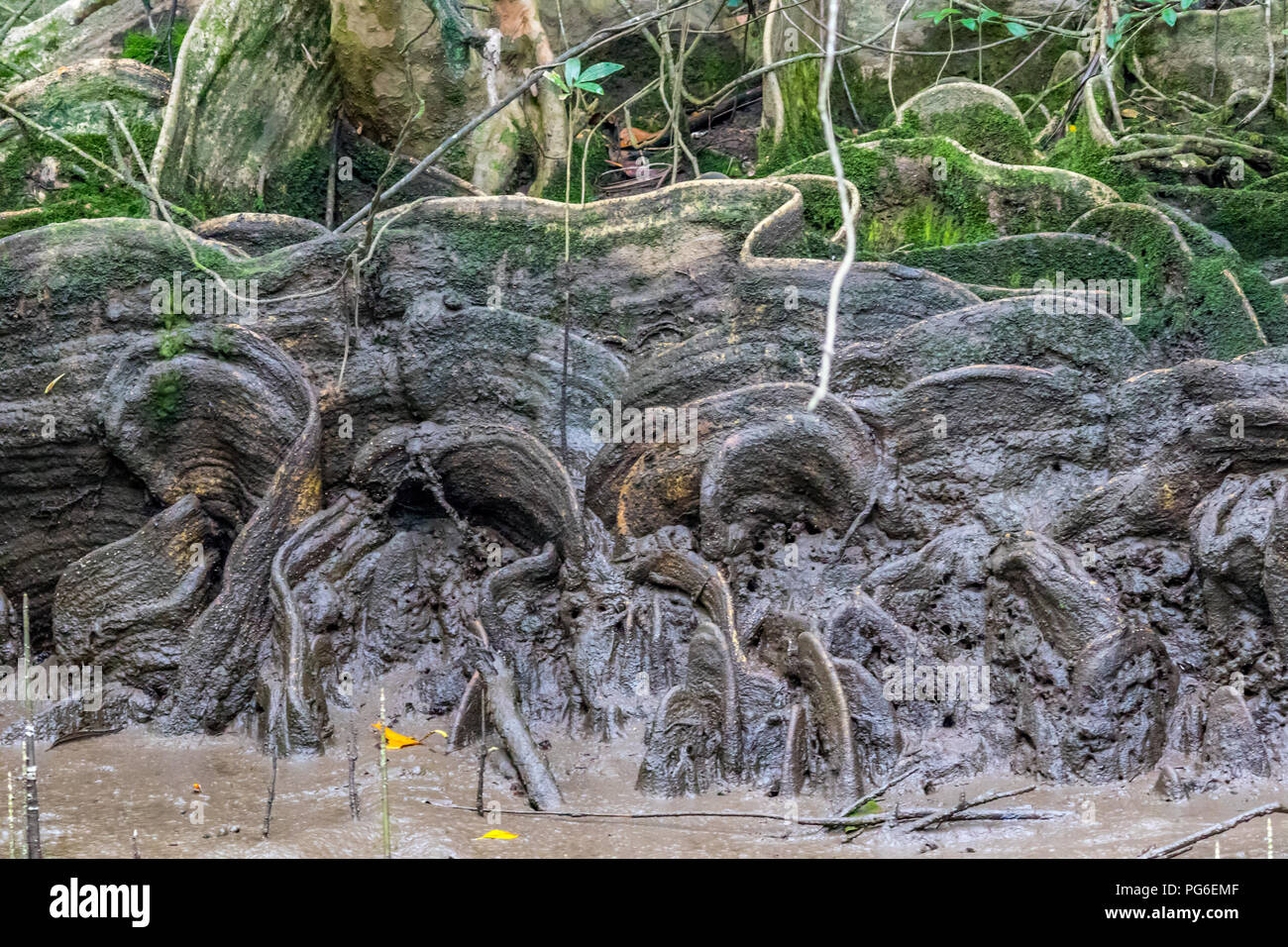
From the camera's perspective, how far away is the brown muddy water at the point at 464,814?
182 inches

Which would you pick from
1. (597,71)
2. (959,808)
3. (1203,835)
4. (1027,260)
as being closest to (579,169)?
(1027,260)

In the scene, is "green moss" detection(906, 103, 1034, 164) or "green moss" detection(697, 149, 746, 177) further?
"green moss" detection(697, 149, 746, 177)

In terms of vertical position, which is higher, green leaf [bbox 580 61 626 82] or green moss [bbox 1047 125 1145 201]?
green moss [bbox 1047 125 1145 201]

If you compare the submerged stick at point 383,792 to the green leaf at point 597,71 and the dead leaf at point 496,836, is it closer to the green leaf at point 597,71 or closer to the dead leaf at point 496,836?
the dead leaf at point 496,836

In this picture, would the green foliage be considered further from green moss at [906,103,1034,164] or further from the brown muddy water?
green moss at [906,103,1034,164]

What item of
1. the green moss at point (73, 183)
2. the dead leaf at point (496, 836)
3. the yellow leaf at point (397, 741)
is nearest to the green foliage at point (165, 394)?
the green moss at point (73, 183)

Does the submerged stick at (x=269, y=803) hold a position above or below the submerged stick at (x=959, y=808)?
above

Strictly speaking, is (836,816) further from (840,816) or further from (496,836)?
(496,836)

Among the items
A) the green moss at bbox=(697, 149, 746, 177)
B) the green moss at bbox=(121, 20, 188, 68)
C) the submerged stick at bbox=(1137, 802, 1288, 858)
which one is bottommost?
the submerged stick at bbox=(1137, 802, 1288, 858)

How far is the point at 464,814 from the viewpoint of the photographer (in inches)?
196

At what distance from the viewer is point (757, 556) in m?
6.16

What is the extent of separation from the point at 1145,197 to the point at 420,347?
11.4ft

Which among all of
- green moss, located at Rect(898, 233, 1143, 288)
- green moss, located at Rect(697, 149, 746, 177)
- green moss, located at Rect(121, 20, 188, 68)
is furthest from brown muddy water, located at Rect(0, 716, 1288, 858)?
green moss, located at Rect(121, 20, 188, 68)

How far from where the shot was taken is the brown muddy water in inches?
182
